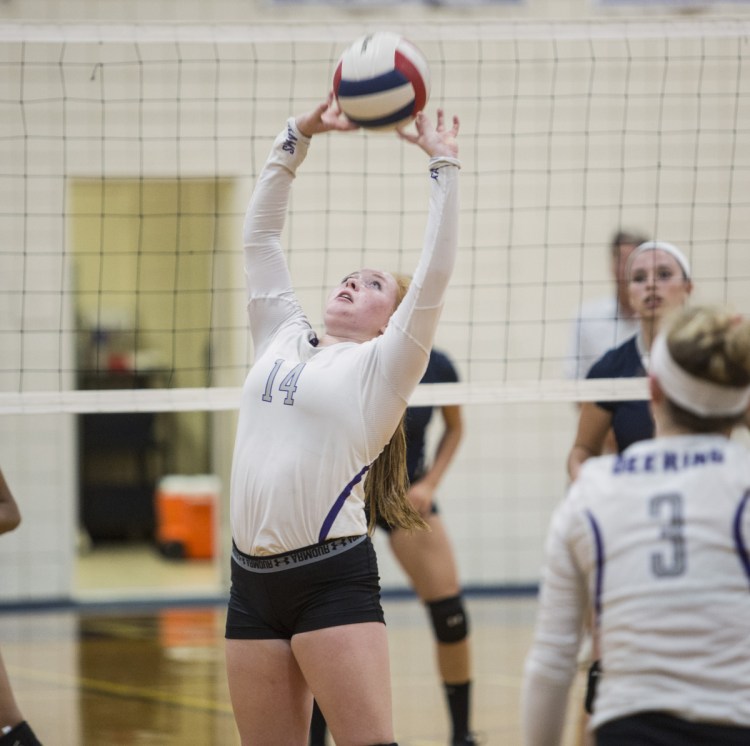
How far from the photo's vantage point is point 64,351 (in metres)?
9.01

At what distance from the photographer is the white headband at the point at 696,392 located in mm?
2125

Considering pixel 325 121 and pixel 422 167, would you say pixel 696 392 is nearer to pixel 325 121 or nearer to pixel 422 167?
pixel 325 121

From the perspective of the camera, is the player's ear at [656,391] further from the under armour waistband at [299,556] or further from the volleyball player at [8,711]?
the volleyball player at [8,711]

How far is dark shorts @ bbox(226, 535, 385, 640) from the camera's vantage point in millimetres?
3061

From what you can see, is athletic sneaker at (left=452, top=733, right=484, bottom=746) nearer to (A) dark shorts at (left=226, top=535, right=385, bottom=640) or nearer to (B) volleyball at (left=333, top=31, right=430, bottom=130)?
(A) dark shorts at (left=226, top=535, right=385, bottom=640)

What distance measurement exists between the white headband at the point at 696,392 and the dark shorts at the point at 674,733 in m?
0.51

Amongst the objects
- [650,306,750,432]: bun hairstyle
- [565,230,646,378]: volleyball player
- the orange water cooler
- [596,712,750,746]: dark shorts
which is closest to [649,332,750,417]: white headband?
[650,306,750,432]: bun hairstyle

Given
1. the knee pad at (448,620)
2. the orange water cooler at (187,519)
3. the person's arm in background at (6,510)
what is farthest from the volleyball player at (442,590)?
the orange water cooler at (187,519)

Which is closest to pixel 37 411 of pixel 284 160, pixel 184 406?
pixel 184 406

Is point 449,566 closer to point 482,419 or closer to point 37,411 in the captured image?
point 37,411

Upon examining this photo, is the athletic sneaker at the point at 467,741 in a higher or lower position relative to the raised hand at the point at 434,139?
lower

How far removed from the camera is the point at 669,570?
2.05 metres

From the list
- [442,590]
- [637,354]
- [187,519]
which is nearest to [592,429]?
[637,354]

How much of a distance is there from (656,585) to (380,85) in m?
1.77
